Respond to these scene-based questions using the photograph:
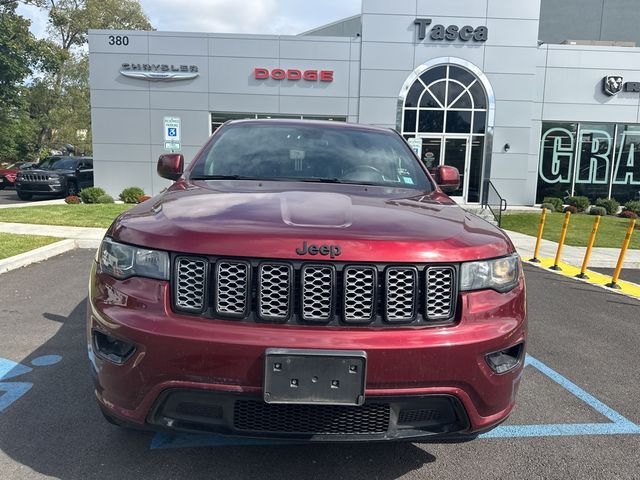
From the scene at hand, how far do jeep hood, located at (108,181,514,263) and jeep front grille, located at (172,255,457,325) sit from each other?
0.05m

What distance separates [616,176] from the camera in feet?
68.2

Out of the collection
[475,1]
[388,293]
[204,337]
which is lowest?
[204,337]

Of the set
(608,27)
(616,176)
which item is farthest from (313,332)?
(608,27)

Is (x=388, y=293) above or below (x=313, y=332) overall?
above

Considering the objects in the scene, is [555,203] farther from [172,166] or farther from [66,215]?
[172,166]

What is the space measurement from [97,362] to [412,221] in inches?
60.8

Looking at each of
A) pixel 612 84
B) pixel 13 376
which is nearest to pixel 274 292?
pixel 13 376

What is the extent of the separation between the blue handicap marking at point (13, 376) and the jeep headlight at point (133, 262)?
1.58 metres

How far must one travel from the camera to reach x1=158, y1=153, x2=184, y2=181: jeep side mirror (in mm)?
3709

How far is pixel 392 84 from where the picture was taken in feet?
61.3

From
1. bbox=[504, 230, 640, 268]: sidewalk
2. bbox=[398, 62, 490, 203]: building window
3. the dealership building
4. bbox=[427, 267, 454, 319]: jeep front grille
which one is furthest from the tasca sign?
bbox=[427, 267, 454, 319]: jeep front grille

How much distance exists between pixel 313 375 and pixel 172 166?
234 centimetres

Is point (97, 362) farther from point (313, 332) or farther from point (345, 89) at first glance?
point (345, 89)

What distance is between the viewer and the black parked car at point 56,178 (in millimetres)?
18719
